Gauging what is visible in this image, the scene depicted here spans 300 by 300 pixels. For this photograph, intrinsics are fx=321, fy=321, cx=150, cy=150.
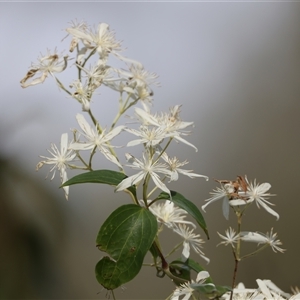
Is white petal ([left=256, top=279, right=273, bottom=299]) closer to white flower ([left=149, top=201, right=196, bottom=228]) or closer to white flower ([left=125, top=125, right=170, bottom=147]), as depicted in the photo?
white flower ([left=149, top=201, right=196, bottom=228])

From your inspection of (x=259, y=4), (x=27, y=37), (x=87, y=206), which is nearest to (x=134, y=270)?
(x=87, y=206)

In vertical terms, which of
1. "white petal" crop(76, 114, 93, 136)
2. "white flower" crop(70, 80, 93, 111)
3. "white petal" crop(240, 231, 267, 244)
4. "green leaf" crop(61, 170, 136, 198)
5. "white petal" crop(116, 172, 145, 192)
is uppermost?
"white flower" crop(70, 80, 93, 111)

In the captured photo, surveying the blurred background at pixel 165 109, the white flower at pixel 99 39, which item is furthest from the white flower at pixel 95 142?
the blurred background at pixel 165 109

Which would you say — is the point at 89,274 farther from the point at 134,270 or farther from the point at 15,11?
the point at 15,11

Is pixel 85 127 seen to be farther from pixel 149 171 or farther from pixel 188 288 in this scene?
pixel 188 288

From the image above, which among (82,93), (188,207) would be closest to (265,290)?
(188,207)

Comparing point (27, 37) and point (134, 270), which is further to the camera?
point (27, 37)

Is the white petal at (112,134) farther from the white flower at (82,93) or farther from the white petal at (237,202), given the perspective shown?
the white petal at (237,202)

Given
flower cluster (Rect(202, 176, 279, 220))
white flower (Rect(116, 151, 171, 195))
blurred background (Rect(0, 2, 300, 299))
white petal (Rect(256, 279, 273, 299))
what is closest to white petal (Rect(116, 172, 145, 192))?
white flower (Rect(116, 151, 171, 195))
